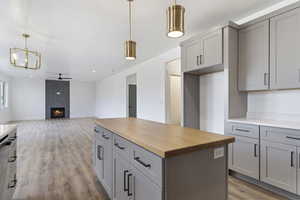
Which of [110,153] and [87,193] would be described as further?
[87,193]

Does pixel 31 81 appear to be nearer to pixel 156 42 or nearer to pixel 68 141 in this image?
pixel 68 141

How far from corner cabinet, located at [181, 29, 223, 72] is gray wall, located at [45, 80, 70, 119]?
10.3 meters

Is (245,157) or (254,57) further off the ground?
(254,57)

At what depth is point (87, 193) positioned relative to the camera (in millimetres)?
2268

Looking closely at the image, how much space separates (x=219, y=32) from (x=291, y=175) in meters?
→ 2.24

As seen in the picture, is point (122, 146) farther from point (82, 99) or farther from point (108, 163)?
point (82, 99)

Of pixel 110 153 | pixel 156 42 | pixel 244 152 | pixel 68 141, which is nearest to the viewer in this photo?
pixel 110 153

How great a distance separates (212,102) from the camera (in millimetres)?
3559

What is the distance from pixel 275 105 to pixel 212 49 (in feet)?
4.36

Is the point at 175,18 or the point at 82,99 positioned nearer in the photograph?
the point at 175,18

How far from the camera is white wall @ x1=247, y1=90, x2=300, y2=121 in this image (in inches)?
95.5

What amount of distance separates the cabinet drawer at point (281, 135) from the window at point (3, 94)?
418 inches

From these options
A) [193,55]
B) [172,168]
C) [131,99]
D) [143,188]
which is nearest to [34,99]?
[131,99]

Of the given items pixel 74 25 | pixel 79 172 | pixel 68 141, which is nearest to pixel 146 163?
pixel 79 172
